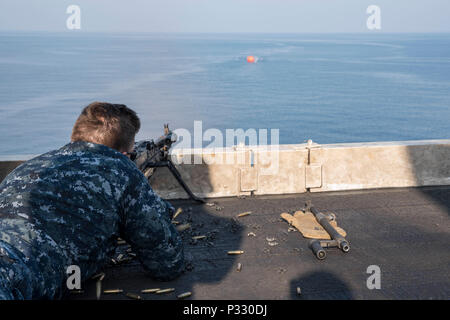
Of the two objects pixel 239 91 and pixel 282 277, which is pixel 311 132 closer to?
pixel 239 91

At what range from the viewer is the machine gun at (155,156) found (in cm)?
764

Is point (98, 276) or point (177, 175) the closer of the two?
point (98, 276)

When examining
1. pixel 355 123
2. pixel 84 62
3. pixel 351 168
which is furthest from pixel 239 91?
pixel 351 168

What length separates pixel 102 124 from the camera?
495 cm

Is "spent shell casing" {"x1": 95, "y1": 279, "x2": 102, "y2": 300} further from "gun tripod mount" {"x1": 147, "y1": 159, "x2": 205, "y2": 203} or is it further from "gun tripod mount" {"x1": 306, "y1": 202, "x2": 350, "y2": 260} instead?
"gun tripod mount" {"x1": 306, "y1": 202, "x2": 350, "y2": 260}

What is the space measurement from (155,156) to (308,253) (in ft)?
9.39

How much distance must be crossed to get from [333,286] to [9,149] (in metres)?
99.6

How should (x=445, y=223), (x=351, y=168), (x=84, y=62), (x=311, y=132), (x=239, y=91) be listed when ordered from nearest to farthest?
(x=445, y=223) → (x=351, y=168) → (x=311, y=132) → (x=239, y=91) → (x=84, y=62)

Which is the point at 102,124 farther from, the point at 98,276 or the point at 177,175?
the point at 177,175

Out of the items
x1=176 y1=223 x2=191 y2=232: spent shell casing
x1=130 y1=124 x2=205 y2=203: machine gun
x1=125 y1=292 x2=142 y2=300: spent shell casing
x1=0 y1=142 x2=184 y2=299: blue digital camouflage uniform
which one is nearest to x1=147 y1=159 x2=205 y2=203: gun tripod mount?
x1=130 y1=124 x2=205 y2=203: machine gun

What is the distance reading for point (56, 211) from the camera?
15.0 feet

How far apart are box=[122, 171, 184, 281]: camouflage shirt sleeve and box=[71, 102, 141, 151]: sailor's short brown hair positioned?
1.53 ft

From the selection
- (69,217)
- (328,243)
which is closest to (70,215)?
(69,217)

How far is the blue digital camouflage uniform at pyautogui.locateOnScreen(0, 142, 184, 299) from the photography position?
4215 millimetres
